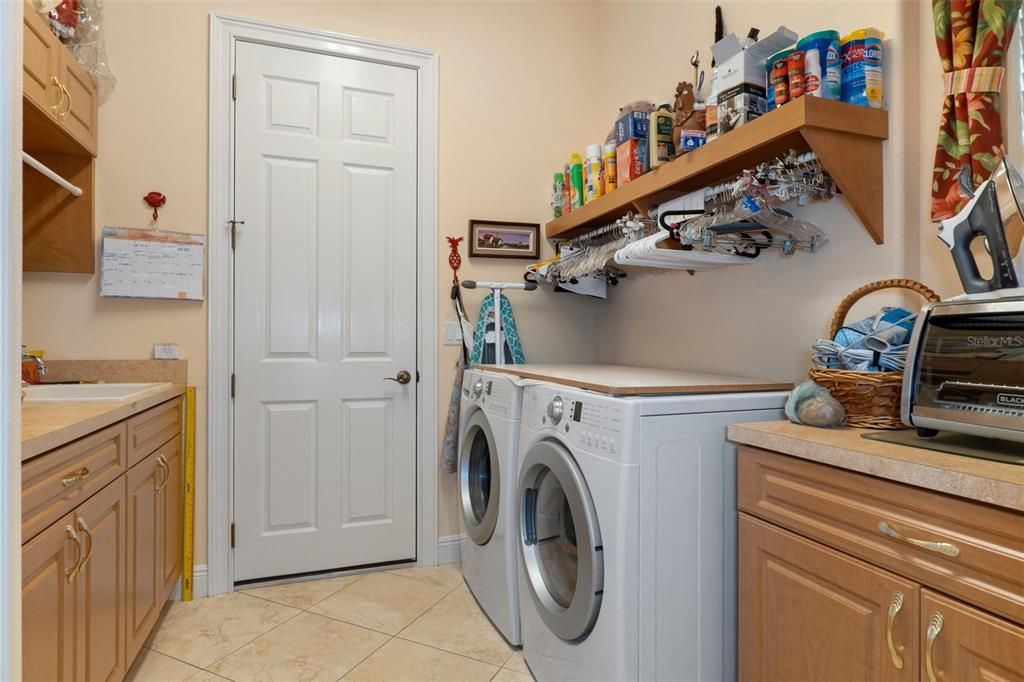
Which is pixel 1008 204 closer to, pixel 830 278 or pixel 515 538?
pixel 830 278

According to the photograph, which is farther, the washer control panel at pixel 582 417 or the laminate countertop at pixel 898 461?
the washer control panel at pixel 582 417

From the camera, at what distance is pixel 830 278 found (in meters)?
1.63

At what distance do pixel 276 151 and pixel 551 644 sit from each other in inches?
87.0

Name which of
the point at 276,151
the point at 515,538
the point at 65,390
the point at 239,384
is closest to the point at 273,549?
the point at 239,384

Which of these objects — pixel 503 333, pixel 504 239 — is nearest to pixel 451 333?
pixel 503 333

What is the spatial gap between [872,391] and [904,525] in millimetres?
399

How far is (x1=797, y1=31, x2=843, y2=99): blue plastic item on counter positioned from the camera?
141 centimetres

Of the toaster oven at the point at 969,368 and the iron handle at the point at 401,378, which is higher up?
the toaster oven at the point at 969,368

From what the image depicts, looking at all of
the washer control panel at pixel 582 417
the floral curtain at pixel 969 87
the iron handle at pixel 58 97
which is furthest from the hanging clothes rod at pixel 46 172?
the floral curtain at pixel 969 87

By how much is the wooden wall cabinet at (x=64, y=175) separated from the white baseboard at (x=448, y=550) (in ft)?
6.12

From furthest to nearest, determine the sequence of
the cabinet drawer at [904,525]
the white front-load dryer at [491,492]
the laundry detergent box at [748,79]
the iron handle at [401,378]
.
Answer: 1. the iron handle at [401,378]
2. the white front-load dryer at [491,492]
3. the laundry detergent box at [748,79]
4. the cabinet drawer at [904,525]

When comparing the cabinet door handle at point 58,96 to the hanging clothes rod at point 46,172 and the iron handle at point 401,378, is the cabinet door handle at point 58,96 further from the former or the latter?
the iron handle at point 401,378

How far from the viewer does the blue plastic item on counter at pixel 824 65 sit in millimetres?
1413

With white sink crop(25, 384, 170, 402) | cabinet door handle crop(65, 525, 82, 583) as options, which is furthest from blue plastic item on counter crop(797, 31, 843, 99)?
white sink crop(25, 384, 170, 402)
